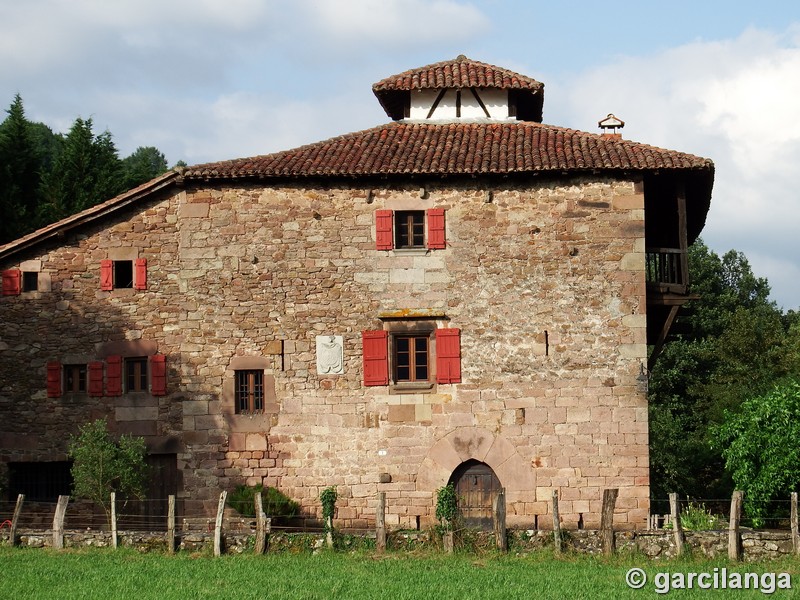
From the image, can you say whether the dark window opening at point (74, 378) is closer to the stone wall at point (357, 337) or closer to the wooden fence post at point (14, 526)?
the stone wall at point (357, 337)

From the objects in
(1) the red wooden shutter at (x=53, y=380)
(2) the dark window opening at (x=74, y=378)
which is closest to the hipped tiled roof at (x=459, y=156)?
(2) the dark window opening at (x=74, y=378)

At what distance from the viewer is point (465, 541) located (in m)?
20.2

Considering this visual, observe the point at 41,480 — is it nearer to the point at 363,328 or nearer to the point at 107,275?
the point at 107,275

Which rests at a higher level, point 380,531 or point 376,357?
point 376,357

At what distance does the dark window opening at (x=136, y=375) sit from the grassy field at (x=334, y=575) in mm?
4033

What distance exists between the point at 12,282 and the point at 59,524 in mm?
5424

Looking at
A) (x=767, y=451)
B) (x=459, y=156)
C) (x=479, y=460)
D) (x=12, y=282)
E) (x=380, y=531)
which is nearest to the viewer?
(x=380, y=531)

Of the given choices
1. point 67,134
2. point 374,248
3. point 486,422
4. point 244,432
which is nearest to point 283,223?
point 374,248

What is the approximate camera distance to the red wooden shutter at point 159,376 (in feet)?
76.4

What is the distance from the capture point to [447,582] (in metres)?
17.1

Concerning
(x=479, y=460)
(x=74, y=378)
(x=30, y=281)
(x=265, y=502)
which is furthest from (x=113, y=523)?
(x=479, y=460)

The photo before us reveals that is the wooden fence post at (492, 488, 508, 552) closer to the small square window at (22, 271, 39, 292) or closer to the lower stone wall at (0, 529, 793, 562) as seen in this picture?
the lower stone wall at (0, 529, 793, 562)

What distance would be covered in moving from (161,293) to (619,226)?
920cm

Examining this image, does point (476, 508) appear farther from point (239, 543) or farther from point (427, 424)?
point (239, 543)
